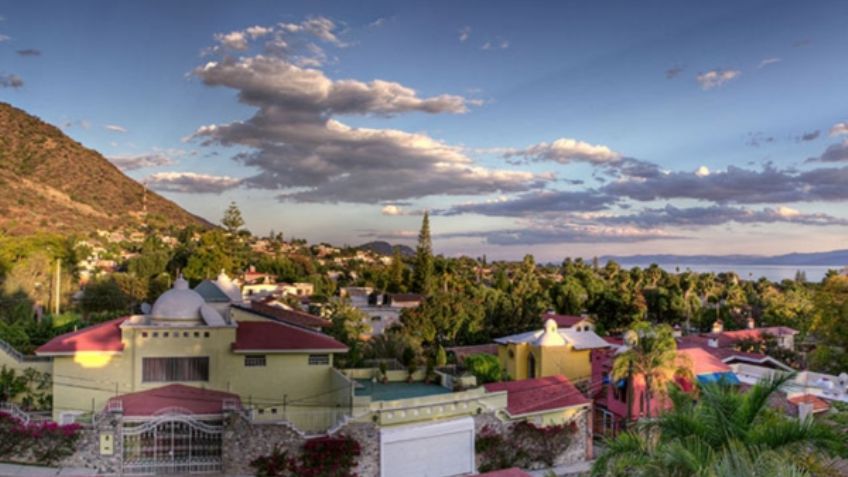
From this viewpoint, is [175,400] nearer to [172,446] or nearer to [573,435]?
[172,446]

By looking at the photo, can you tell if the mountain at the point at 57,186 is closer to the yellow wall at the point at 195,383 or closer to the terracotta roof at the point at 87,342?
the terracotta roof at the point at 87,342

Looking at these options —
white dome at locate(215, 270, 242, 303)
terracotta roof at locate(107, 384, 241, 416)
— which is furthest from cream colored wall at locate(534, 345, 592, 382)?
terracotta roof at locate(107, 384, 241, 416)

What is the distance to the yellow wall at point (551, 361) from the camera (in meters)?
31.1

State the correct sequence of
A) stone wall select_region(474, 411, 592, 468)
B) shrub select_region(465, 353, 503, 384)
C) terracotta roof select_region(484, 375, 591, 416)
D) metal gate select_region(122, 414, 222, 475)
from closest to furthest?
metal gate select_region(122, 414, 222, 475)
stone wall select_region(474, 411, 592, 468)
terracotta roof select_region(484, 375, 591, 416)
shrub select_region(465, 353, 503, 384)

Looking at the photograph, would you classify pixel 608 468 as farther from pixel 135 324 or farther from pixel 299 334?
pixel 135 324

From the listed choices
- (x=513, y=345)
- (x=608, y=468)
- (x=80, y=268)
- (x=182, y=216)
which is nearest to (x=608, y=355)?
(x=513, y=345)

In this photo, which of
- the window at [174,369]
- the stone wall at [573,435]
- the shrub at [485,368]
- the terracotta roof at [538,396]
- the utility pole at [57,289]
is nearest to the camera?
the window at [174,369]

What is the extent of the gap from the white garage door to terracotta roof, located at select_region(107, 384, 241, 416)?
5086 mm

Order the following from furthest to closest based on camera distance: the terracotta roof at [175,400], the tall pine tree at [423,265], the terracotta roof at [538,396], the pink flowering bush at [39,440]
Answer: the tall pine tree at [423,265] → the terracotta roof at [538,396] → the terracotta roof at [175,400] → the pink flowering bush at [39,440]

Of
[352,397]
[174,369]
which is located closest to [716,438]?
[352,397]

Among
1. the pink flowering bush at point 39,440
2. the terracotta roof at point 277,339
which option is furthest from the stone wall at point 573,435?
the pink flowering bush at point 39,440

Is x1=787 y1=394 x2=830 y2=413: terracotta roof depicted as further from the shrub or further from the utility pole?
the utility pole

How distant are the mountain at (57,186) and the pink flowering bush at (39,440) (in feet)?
202

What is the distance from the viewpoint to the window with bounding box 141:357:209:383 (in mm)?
21688
